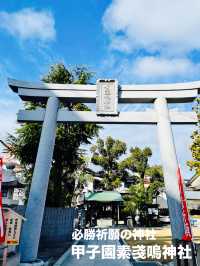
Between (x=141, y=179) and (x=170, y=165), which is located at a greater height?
(x=141, y=179)

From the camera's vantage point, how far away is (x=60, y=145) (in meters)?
13.6

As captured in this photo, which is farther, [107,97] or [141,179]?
[141,179]

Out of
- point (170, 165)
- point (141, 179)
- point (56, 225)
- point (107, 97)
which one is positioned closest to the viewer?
point (170, 165)

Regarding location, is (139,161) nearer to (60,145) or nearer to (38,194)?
(60,145)

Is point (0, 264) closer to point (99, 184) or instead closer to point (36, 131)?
point (36, 131)

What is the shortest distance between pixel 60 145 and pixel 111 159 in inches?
688

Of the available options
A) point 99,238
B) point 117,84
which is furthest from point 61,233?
point 117,84

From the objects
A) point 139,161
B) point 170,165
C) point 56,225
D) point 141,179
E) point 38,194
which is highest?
point 139,161

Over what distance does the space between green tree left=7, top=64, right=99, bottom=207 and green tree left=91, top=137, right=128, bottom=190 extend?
15396 mm

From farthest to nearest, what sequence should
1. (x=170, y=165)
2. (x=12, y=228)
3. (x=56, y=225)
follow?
(x=56, y=225), (x=170, y=165), (x=12, y=228)

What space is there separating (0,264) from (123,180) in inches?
1020

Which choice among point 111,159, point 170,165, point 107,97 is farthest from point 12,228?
point 111,159

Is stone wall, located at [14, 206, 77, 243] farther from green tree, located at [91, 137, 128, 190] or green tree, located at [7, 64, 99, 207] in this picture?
green tree, located at [91, 137, 128, 190]

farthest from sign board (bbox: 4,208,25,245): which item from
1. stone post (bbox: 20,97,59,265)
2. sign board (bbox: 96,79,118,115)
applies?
sign board (bbox: 96,79,118,115)
